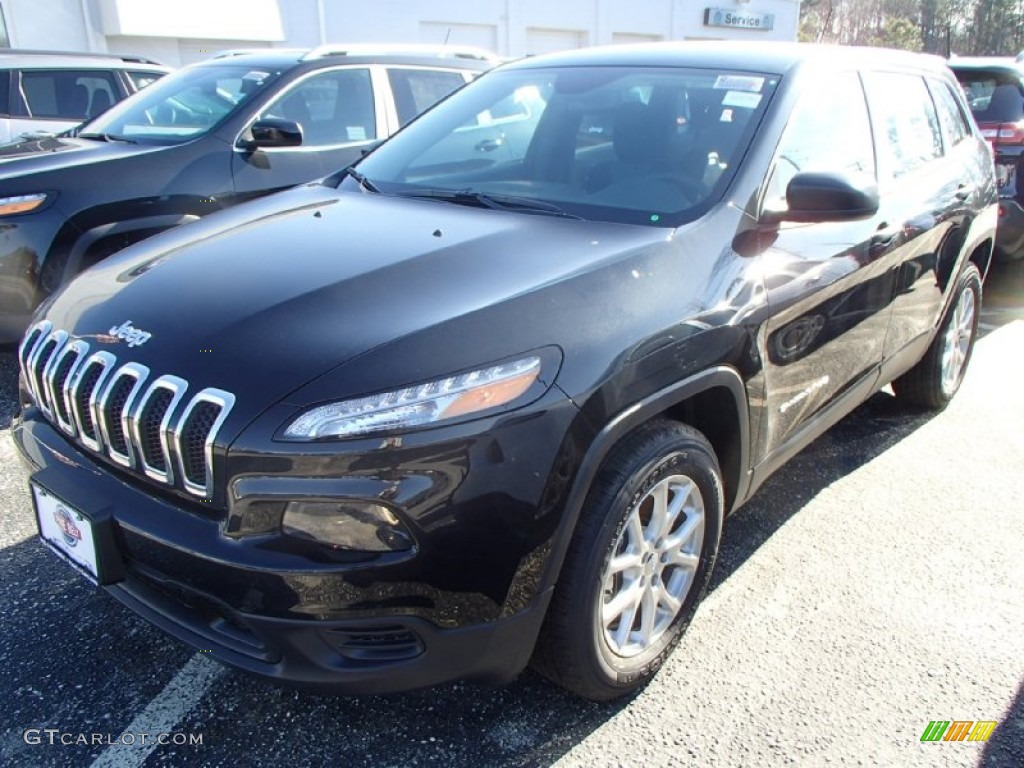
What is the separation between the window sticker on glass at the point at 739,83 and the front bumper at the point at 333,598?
158cm

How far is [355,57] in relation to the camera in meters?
5.34

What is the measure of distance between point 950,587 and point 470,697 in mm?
1733

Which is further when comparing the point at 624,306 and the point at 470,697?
the point at 470,697

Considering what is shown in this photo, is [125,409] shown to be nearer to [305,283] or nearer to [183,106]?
[305,283]

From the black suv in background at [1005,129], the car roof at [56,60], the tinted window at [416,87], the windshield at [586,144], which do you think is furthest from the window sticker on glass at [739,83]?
the car roof at [56,60]

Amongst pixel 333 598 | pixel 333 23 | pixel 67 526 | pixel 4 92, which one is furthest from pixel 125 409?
pixel 333 23

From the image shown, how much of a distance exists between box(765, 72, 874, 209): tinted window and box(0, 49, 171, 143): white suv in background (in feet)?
21.7

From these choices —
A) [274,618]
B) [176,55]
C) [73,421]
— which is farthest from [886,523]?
[176,55]

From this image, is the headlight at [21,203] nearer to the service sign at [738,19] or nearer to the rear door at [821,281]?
the rear door at [821,281]

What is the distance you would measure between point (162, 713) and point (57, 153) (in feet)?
11.2

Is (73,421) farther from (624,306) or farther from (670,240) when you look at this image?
(670,240)

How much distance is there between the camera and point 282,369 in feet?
5.99

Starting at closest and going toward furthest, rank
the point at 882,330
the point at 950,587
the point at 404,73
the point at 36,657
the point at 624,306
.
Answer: the point at 624,306, the point at 36,657, the point at 950,587, the point at 882,330, the point at 404,73

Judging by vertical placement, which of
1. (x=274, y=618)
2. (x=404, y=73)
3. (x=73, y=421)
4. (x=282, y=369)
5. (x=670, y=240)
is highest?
(x=404, y=73)
